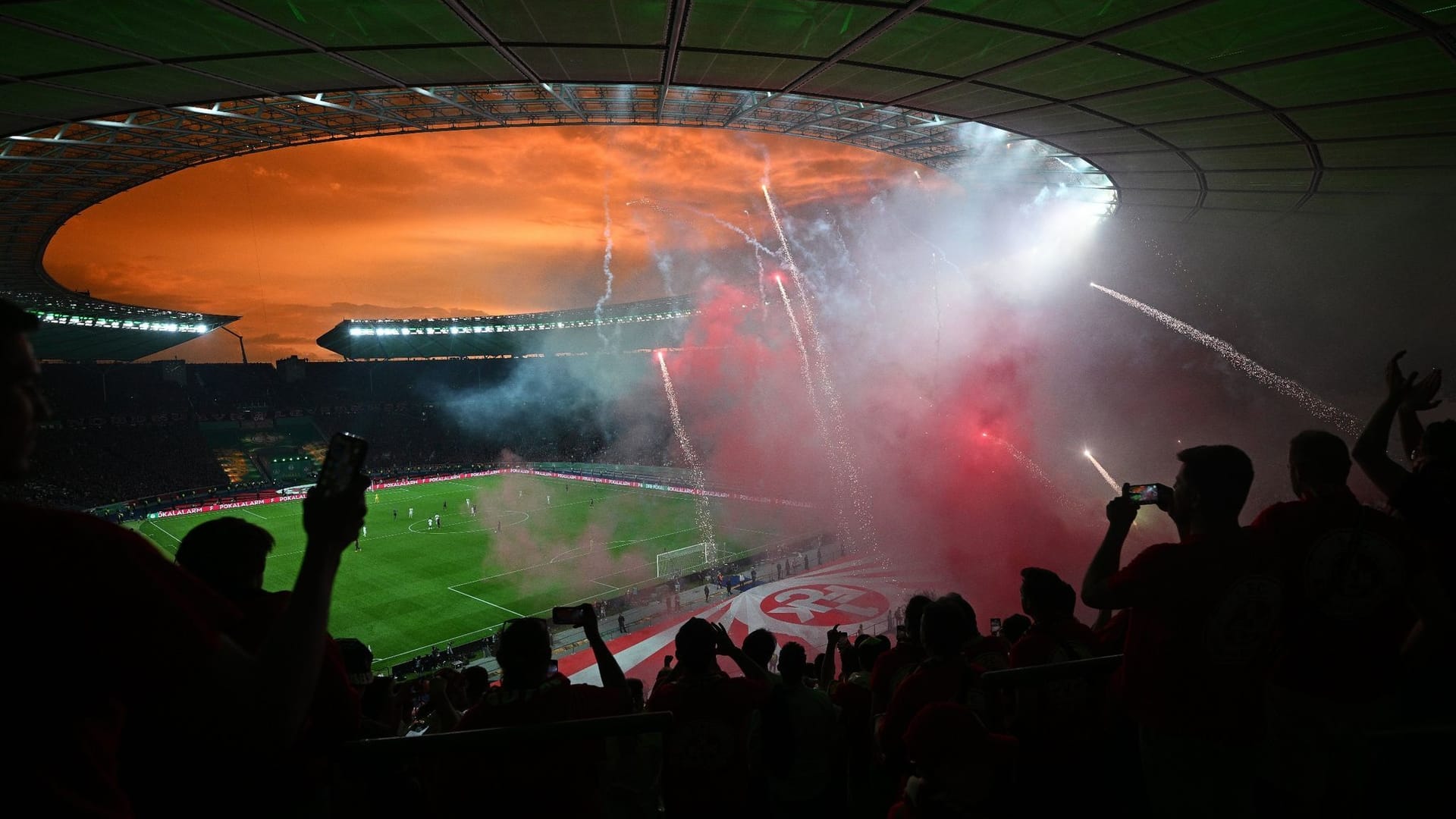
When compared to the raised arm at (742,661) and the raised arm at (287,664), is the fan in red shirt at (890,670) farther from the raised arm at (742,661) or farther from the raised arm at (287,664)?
the raised arm at (287,664)

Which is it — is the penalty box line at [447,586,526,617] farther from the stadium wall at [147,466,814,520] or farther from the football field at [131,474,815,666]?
the stadium wall at [147,466,814,520]

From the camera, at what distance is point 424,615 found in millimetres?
25828

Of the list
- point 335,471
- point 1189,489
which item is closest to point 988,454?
point 1189,489

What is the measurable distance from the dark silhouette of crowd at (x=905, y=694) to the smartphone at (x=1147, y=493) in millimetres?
26

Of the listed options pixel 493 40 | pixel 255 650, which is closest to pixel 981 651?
pixel 255 650

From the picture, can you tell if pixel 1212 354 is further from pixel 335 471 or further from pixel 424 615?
pixel 424 615

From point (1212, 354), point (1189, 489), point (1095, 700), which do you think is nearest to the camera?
point (1189, 489)

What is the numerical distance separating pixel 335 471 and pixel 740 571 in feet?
92.4

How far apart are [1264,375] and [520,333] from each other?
64244mm

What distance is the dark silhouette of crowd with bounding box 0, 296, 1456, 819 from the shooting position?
1.37m

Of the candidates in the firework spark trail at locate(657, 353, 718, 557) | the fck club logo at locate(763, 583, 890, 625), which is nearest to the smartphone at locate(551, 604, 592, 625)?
the fck club logo at locate(763, 583, 890, 625)

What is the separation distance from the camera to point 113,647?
1.32 metres

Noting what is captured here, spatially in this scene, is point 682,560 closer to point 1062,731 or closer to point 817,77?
point 817,77

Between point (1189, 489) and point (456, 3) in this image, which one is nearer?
point (1189, 489)
